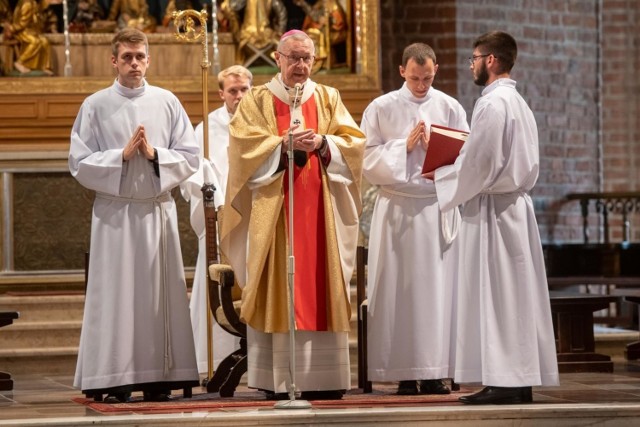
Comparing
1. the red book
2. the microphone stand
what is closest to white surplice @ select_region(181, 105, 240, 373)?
the microphone stand

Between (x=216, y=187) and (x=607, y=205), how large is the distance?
6265mm

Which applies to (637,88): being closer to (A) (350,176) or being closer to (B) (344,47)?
(B) (344,47)

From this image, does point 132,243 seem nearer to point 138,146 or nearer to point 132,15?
point 138,146

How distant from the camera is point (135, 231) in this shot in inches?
284

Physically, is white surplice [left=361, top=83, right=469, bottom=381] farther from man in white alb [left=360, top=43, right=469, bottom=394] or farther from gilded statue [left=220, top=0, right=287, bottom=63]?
gilded statue [left=220, top=0, right=287, bottom=63]

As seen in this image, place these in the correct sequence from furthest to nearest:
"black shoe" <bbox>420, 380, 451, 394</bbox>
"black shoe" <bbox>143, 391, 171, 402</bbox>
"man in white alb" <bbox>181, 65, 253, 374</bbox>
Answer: "man in white alb" <bbox>181, 65, 253, 374</bbox> → "black shoe" <bbox>420, 380, 451, 394</bbox> → "black shoe" <bbox>143, 391, 171, 402</bbox>

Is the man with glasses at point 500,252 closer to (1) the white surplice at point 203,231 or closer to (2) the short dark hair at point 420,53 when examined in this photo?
(2) the short dark hair at point 420,53

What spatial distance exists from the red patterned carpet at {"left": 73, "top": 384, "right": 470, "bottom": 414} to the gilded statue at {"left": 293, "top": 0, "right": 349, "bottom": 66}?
4.06 meters

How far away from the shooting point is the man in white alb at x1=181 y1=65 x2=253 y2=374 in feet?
26.8

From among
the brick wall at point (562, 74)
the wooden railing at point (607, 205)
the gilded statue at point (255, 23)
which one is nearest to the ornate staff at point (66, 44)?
the gilded statue at point (255, 23)

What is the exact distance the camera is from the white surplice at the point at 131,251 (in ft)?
23.3

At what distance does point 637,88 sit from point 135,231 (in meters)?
7.85

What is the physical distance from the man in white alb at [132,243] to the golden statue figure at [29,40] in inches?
141

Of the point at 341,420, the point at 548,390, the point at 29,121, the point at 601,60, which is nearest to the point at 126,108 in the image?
the point at 341,420
